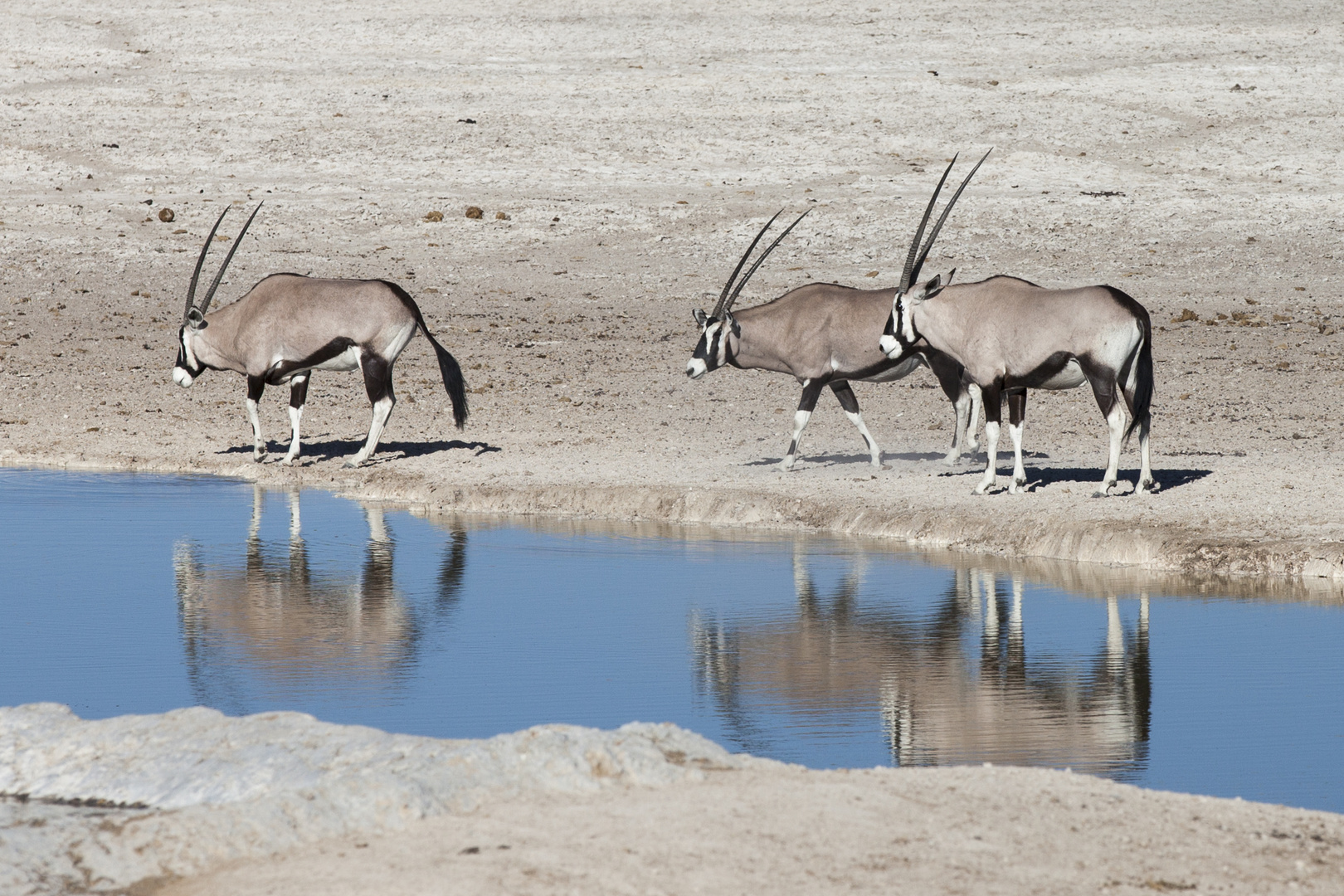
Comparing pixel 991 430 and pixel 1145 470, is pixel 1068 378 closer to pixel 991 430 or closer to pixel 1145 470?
pixel 991 430

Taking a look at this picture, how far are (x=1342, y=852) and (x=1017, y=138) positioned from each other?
25909mm

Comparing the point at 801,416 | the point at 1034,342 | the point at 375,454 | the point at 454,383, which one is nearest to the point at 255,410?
the point at 375,454

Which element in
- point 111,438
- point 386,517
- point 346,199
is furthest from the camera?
point 346,199

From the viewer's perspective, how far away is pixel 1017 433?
12.0 meters

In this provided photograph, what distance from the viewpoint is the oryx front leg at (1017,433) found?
462 inches

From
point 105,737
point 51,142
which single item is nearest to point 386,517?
point 105,737

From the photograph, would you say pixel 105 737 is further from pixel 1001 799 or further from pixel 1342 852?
pixel 1342 852

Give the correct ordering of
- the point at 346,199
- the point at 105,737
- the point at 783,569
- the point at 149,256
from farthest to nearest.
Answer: the point at 346,199 < the point at 149,256 < the point at 783,569 < the point at 105,737

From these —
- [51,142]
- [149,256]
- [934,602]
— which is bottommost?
[934,602]

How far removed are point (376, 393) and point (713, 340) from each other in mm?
2625

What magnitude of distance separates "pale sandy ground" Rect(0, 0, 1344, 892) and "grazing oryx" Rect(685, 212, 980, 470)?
0.52 meters

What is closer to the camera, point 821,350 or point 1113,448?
point 1113,448

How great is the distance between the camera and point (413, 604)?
Answer: 941 centimetres

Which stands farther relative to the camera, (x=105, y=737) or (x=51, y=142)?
(x=51, y=142)
